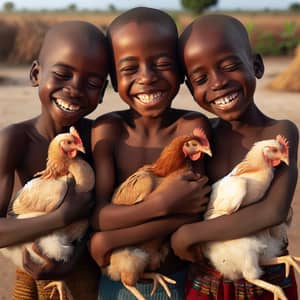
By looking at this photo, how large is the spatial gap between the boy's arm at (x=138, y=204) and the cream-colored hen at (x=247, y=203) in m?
0.07

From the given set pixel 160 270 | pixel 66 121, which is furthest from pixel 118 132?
pixel 160 270

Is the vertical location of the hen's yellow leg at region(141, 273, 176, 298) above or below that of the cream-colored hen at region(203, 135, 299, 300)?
below

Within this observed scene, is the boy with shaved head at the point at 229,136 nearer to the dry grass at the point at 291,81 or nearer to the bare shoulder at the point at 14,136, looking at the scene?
the bare shoulder at the point at 14,136

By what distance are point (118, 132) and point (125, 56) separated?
0.25 meters

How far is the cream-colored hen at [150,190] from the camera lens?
1.84 meters

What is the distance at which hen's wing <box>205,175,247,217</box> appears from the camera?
179 cm

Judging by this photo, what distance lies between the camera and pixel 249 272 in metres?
1.80

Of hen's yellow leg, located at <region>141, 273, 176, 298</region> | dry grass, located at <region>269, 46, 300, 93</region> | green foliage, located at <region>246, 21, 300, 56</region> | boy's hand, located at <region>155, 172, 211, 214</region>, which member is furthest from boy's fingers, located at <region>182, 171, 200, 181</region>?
green foliage, located at <region>246, 21, 300, 56</region>

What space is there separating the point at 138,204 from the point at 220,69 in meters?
0.50

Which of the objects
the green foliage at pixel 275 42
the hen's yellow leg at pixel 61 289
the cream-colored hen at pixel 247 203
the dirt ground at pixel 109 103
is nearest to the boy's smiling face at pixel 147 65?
the cream-colored hen at pixel 247 203

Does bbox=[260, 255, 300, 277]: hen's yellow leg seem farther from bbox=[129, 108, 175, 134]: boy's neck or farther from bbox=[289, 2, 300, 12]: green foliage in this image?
bbox=[289, 2, 300, 12]: green foliage

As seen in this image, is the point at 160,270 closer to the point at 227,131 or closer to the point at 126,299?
the point at 126,299

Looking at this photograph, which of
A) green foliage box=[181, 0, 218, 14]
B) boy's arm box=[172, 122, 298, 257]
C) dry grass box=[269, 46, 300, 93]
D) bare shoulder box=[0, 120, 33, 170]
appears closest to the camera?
boy's arm box=[172, 122, 298, 257]

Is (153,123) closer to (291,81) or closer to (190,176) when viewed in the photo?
(190,176)
